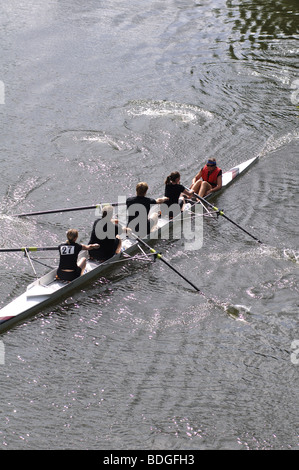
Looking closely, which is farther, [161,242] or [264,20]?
[264,20]

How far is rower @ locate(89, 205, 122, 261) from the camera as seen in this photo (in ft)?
45.5

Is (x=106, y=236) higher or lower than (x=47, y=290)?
higher

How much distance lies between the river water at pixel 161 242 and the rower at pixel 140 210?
0.76 m

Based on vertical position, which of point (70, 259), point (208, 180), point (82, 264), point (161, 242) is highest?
point (70, 259)

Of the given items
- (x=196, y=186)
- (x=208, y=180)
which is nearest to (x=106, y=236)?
(x=196, y=186)

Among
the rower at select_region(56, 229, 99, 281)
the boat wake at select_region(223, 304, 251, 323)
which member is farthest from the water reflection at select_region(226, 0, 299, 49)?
the rower at select_region(56, 229, 99, 281)

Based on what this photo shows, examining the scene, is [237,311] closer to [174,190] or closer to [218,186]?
[174,190]

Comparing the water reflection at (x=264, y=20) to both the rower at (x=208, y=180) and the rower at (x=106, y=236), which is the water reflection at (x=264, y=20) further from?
the rower at (x=106, y=236)

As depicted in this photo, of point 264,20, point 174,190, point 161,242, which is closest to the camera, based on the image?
point 161,242

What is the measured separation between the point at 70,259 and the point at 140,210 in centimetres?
273

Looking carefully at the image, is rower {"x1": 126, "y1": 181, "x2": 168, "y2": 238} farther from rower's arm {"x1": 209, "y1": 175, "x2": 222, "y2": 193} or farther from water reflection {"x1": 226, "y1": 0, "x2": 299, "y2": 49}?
water reflection {"x1": 226, "y1": 0, "x2": 299, "y2": 49}

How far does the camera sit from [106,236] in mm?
14008

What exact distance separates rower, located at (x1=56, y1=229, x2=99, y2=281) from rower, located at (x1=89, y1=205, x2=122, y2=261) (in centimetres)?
40
